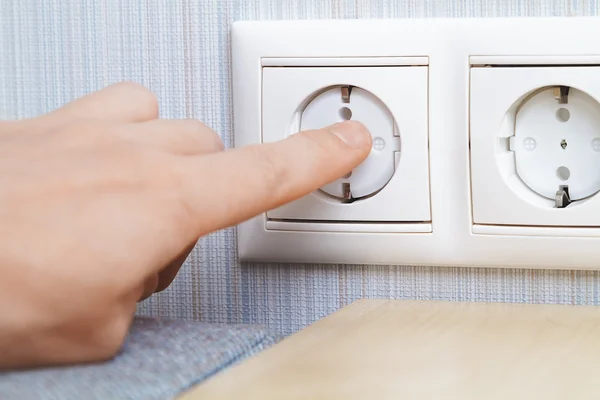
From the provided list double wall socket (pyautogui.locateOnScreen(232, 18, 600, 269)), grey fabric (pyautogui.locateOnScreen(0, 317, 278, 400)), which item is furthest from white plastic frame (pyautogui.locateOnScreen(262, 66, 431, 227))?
grey fabric (pyautogui.locateOnScreen(0, 317, 278, 400))

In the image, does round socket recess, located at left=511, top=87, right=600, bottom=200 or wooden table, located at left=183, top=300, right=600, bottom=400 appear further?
round socket recess, located at left=511, top=87, right=600, bottom=200

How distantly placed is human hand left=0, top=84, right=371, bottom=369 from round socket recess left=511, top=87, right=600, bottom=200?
0.50 feet

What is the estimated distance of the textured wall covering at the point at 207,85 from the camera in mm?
465

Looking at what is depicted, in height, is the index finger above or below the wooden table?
above

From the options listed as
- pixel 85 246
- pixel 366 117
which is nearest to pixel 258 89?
pixel 366 117

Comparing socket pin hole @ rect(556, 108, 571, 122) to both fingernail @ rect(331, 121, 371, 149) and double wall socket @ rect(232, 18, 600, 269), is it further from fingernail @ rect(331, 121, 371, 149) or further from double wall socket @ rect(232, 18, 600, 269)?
fingernail @ rect(331, 121, 371, 149)

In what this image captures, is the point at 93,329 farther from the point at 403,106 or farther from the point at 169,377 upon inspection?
the point at 403,106

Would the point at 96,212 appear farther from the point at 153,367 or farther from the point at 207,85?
the point at 207,85

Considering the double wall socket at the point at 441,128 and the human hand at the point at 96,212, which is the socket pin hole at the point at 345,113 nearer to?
the double wall socket at the point at 441,128

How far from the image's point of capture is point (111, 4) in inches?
20.1

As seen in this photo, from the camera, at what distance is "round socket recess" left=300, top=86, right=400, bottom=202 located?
18.0 inches

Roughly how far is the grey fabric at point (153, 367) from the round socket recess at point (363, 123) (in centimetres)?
12

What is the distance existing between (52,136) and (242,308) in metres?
0.20

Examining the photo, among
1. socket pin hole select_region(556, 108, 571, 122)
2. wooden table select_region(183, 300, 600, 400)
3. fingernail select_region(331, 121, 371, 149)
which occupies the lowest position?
wooden table select_region(183, 300, 600, 400)
